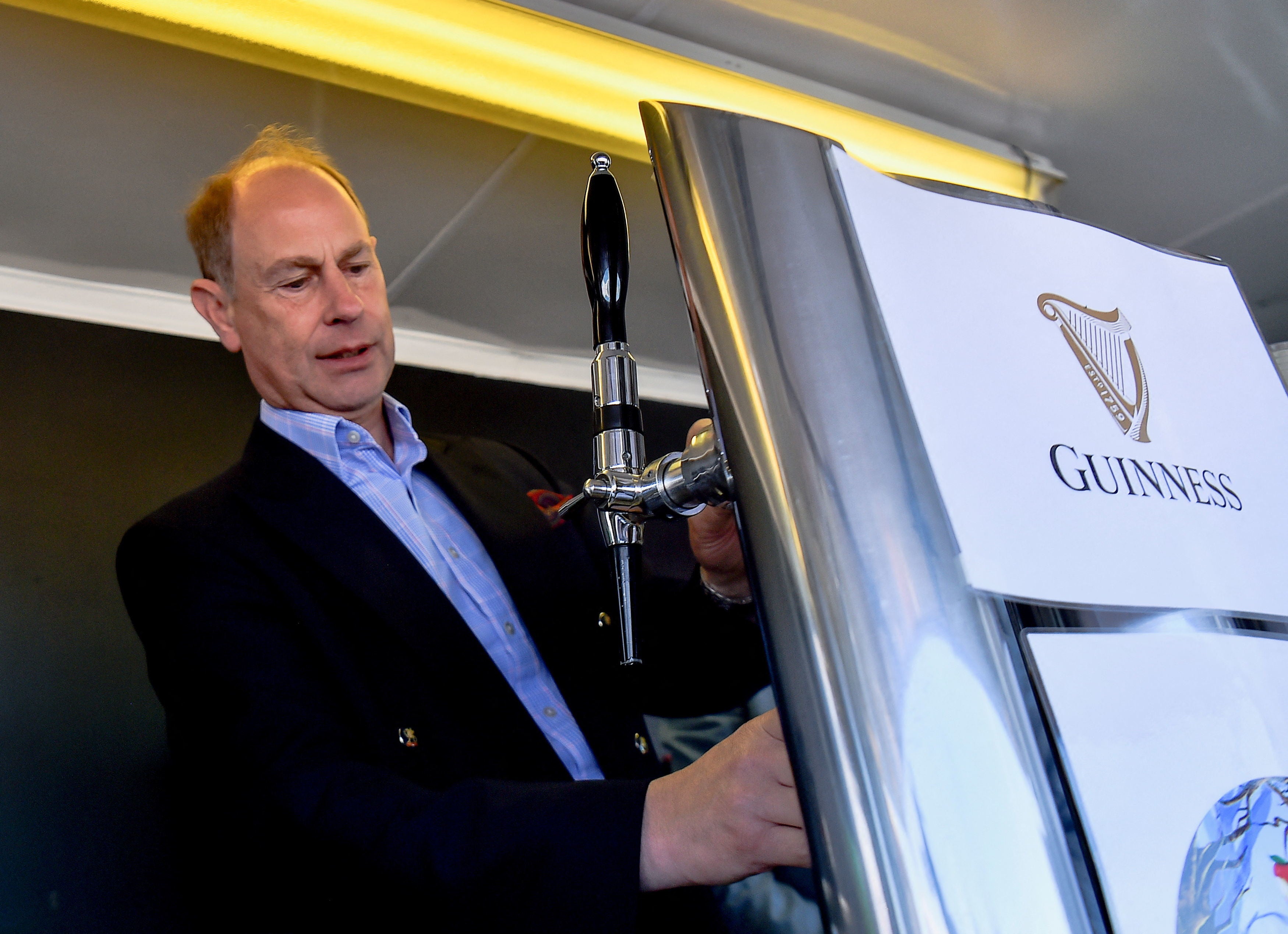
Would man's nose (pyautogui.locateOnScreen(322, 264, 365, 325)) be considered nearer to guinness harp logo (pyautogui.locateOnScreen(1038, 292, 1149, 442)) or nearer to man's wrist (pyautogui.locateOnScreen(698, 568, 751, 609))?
man's wrist (pyautogui.locateOnScreen(698, 568, 751, 609))

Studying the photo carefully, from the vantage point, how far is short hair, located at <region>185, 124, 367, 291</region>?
119cm

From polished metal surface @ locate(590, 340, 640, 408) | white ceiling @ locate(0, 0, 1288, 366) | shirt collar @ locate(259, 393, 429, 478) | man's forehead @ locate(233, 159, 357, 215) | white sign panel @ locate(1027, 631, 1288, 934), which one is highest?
white ceiling @ locate(0, 0, 1288, 366)

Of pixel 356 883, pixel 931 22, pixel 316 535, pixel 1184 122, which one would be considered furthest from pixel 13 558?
pixel 1184 122

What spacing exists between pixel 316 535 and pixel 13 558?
0.45 m

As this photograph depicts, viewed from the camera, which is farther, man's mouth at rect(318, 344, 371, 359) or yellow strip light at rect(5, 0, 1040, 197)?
man's mouth at rect(318, 344, 371, 359)

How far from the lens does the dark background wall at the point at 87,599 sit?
39.5 inches

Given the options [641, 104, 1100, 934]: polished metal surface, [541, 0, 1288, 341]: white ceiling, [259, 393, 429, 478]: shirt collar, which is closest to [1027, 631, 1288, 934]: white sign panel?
[641, 104, 1100, 934]: polished metal surface

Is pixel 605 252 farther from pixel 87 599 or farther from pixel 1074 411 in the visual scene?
pixel 87 599

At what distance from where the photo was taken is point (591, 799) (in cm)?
55

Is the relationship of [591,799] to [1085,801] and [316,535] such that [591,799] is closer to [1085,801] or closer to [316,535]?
[1085,801]

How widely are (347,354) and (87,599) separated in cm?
43

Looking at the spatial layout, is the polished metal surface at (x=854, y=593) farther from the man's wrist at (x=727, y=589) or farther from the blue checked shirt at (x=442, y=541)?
the blue checked shirt at (x=442, y=541)

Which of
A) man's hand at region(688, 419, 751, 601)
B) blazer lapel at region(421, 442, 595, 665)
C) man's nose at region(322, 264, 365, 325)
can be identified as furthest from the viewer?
man's nose at region(322, 264, 365, 325)

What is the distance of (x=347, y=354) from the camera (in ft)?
3.80
